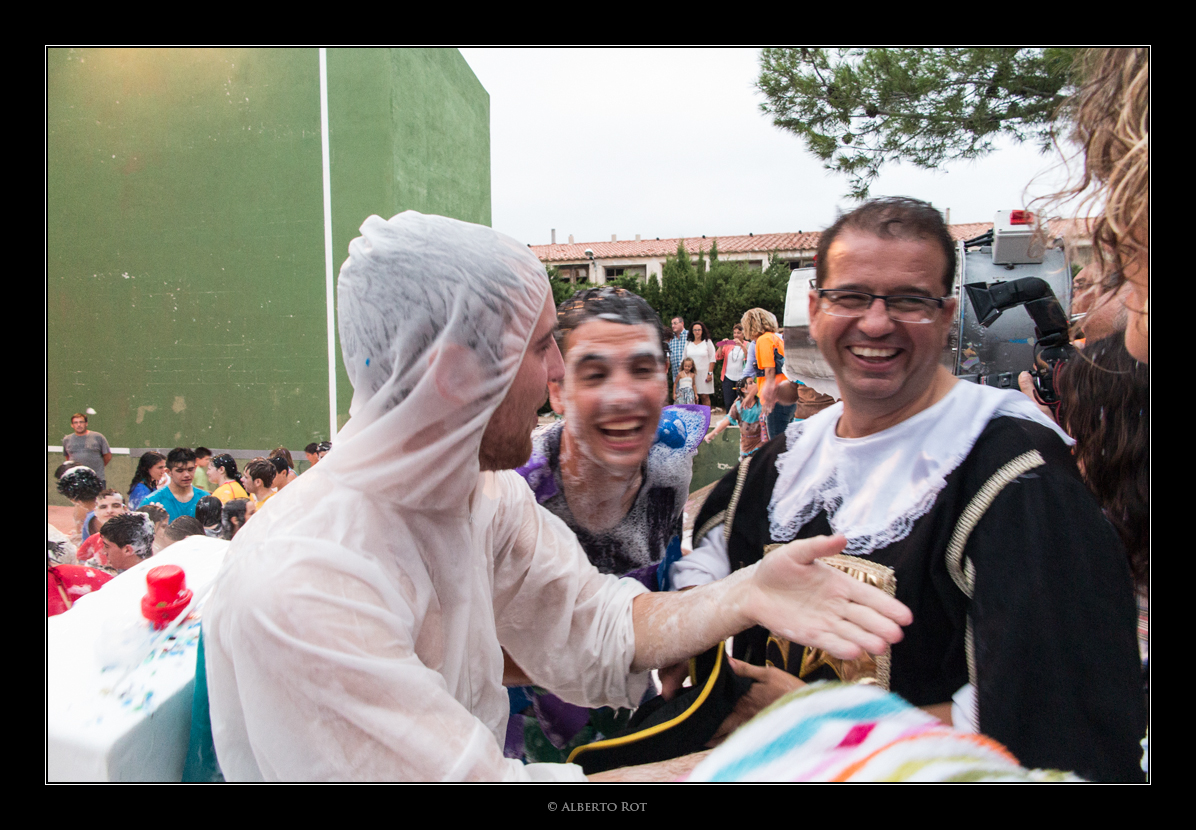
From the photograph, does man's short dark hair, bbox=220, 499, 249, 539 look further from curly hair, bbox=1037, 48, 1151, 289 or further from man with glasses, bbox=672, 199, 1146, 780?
curly hair, bbox=1037, 48, 1151, 289

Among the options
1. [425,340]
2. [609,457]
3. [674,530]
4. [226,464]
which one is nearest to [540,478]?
[609,457]

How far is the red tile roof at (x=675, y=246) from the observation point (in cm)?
142

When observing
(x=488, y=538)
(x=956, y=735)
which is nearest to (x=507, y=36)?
(x=488, y=538)

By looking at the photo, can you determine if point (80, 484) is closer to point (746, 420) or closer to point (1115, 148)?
point (746, 420)

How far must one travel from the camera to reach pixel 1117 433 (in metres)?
1.33

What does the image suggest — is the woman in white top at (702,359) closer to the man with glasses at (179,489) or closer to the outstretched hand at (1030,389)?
the outstretched hand at (1030,389)

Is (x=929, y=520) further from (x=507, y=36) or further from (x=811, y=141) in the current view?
(x=507, y=36)

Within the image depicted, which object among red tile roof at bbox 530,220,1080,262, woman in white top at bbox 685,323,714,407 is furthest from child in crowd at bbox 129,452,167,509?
woman in white top at bbox 685,323,714,407

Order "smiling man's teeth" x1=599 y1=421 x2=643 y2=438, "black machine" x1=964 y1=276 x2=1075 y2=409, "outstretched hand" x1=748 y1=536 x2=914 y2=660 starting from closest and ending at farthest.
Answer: "outstretched hand" x1=748 y1=536 x2=914 y2=660 < "black machine" x1=964 y1=276 x2=1075 y2=409 < "smiling man's teeth" x1=599 y1=421 x2=643 y2=438

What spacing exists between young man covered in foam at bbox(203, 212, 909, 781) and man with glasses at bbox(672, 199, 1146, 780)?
119 mm

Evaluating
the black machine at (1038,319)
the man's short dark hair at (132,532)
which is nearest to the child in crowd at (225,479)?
the man's short dark hair at (132,532)

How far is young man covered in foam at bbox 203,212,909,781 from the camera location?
3.18ft

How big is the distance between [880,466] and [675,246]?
29.6 inches

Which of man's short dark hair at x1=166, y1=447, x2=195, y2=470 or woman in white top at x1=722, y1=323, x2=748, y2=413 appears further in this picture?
man's short dark hair at x1=166, y1=447, x2=195, y2=470
